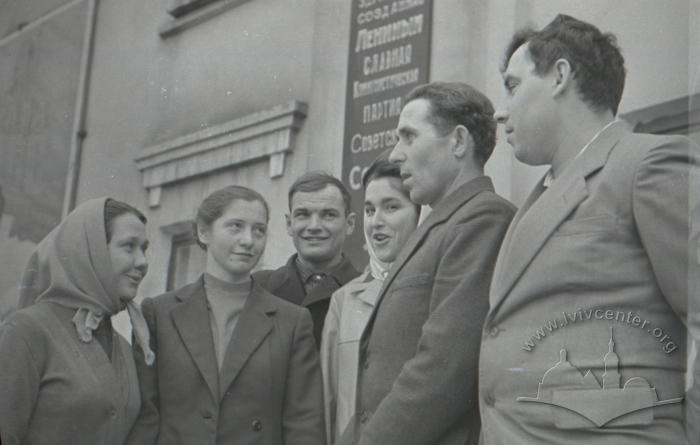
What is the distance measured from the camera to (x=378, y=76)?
16.7ft

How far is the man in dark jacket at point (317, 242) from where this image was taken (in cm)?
367

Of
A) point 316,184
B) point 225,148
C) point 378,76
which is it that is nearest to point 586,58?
point 316,184

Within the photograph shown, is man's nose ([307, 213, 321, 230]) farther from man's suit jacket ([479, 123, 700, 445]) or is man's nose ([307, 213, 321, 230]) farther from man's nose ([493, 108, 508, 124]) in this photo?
man's suit jacket ([479, 123, 700, 445])

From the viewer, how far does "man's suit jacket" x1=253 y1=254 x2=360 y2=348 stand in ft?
12.0

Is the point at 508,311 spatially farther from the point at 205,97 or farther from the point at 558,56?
the point at 205,97

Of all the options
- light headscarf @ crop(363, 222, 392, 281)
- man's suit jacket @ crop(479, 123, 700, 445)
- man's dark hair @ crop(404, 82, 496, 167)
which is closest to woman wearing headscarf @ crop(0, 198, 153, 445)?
light headscarf @ crop(363, 222, 392, 281)

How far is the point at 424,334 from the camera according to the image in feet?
8.29

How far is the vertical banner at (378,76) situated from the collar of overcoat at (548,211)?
257cm

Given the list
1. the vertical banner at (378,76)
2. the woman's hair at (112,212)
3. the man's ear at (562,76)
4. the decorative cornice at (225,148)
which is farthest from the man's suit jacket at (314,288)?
the decorative cornice at (225,148)

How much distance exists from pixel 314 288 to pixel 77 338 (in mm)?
850

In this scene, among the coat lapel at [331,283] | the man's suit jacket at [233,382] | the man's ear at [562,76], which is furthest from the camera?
the coat lapel at [331,283]

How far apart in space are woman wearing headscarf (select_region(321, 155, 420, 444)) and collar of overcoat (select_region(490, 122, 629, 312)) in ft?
3.44

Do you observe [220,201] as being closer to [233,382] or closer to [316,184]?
[316,184]

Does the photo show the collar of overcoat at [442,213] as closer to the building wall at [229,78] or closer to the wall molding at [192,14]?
the building wall at [229,78]
